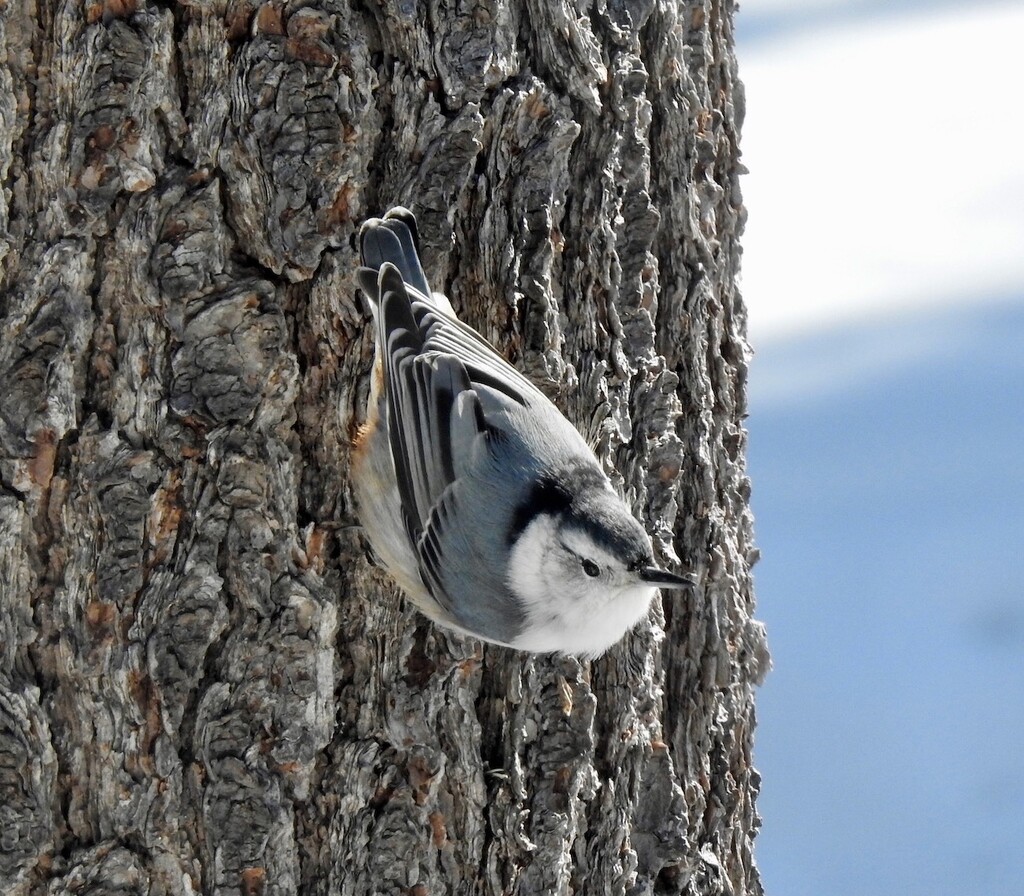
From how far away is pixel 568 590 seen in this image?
5.63ft

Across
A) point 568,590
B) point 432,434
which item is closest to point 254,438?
point 432,434

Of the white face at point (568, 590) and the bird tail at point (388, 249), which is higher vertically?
the bird tail at point (388, 249)

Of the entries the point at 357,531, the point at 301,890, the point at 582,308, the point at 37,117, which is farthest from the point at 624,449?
the point at 37,117

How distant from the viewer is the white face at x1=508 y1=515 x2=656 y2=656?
169 cm

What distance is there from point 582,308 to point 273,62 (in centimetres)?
54

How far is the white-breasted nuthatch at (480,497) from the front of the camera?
1.69m

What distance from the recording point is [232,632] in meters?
1.69

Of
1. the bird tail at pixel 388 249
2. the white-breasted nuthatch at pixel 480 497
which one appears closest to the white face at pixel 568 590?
the white-breasted nuthatch at pixel 480 497

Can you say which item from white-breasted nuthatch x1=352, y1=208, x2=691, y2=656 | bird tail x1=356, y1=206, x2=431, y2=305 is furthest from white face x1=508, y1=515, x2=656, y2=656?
bird tail x1=356, y1=206, x2=431, y2=305

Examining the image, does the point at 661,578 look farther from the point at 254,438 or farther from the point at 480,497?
the point at 254,438

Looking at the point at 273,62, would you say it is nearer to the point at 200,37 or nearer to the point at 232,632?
the point at 200,37

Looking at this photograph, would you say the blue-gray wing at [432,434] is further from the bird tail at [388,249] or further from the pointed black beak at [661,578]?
the pointed black beak at [661,578]

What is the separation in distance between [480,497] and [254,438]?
0.97ft

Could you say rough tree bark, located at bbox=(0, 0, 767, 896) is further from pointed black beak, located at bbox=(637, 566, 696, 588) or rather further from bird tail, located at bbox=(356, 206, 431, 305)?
pointed black beak, located at bbox=(637, 566, 696, 588)
